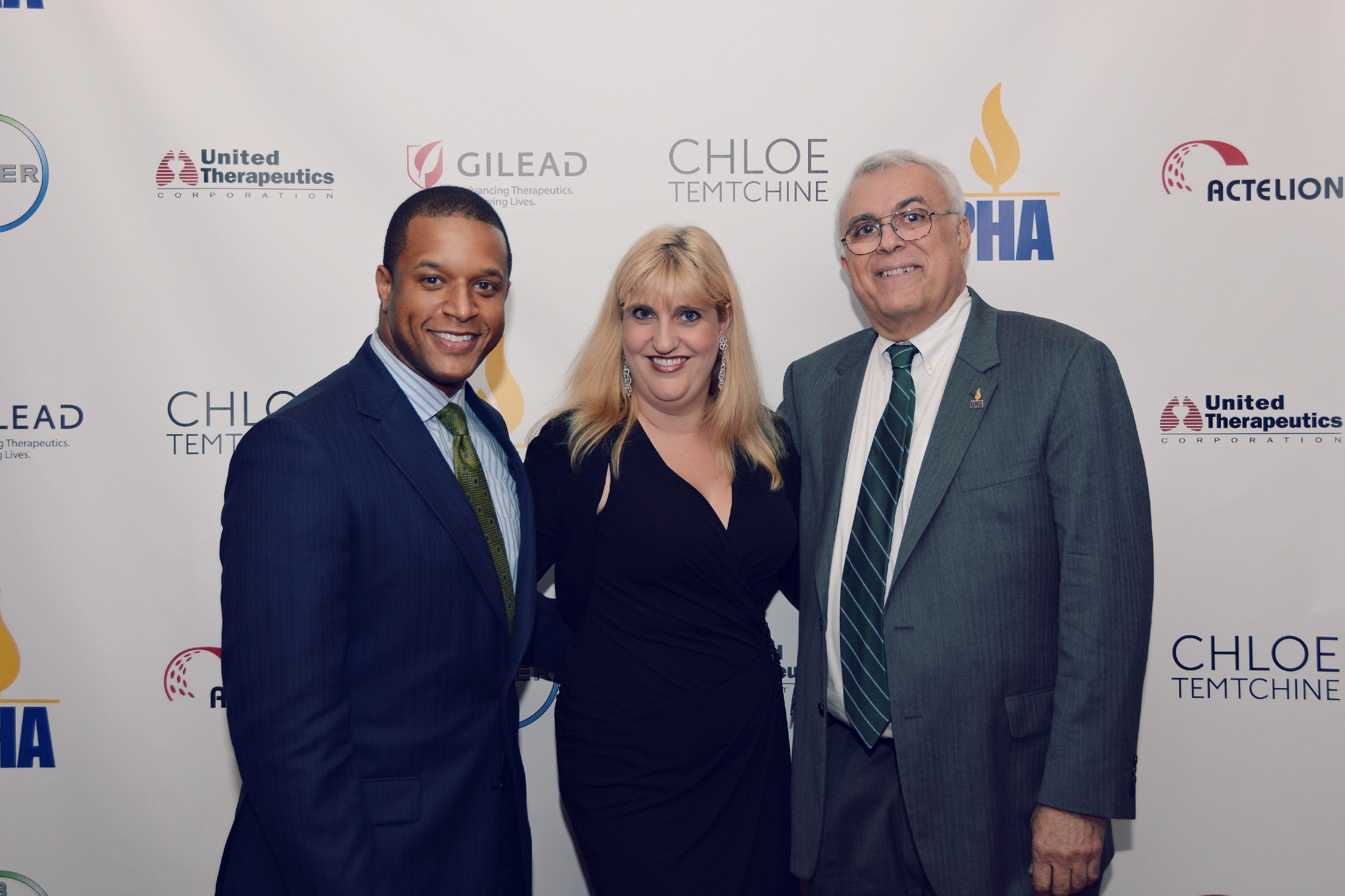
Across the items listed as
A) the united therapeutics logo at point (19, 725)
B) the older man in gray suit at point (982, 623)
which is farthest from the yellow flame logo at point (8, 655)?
the older man in gray suit at point (982, 623)

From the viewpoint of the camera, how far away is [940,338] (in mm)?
1842

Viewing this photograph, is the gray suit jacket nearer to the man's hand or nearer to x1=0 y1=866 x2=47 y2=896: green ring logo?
the man's hand

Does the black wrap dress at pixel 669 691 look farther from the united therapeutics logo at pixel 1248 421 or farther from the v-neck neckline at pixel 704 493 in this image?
the united therapeutics logo at pixel 1248 421

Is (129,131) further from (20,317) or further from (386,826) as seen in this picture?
(386,826)

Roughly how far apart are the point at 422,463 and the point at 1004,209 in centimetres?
188

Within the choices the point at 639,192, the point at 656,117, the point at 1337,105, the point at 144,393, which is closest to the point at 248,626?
the point at 144,393

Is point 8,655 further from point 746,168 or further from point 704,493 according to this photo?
point 746,168

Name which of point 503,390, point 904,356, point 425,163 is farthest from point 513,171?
point 904,356

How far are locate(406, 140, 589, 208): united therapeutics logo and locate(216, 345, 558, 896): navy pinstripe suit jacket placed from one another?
1.02 m

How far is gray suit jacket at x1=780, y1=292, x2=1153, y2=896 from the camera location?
1.61 metres

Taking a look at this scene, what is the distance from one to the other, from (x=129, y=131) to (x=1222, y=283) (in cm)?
326

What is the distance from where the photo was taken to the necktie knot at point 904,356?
71.9 inches

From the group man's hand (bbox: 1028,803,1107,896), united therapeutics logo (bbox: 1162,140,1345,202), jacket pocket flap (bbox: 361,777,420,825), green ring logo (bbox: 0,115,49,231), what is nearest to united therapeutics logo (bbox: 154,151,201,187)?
green ring logo (bbox: 0,115,49,231)

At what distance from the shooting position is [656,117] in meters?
2.41
